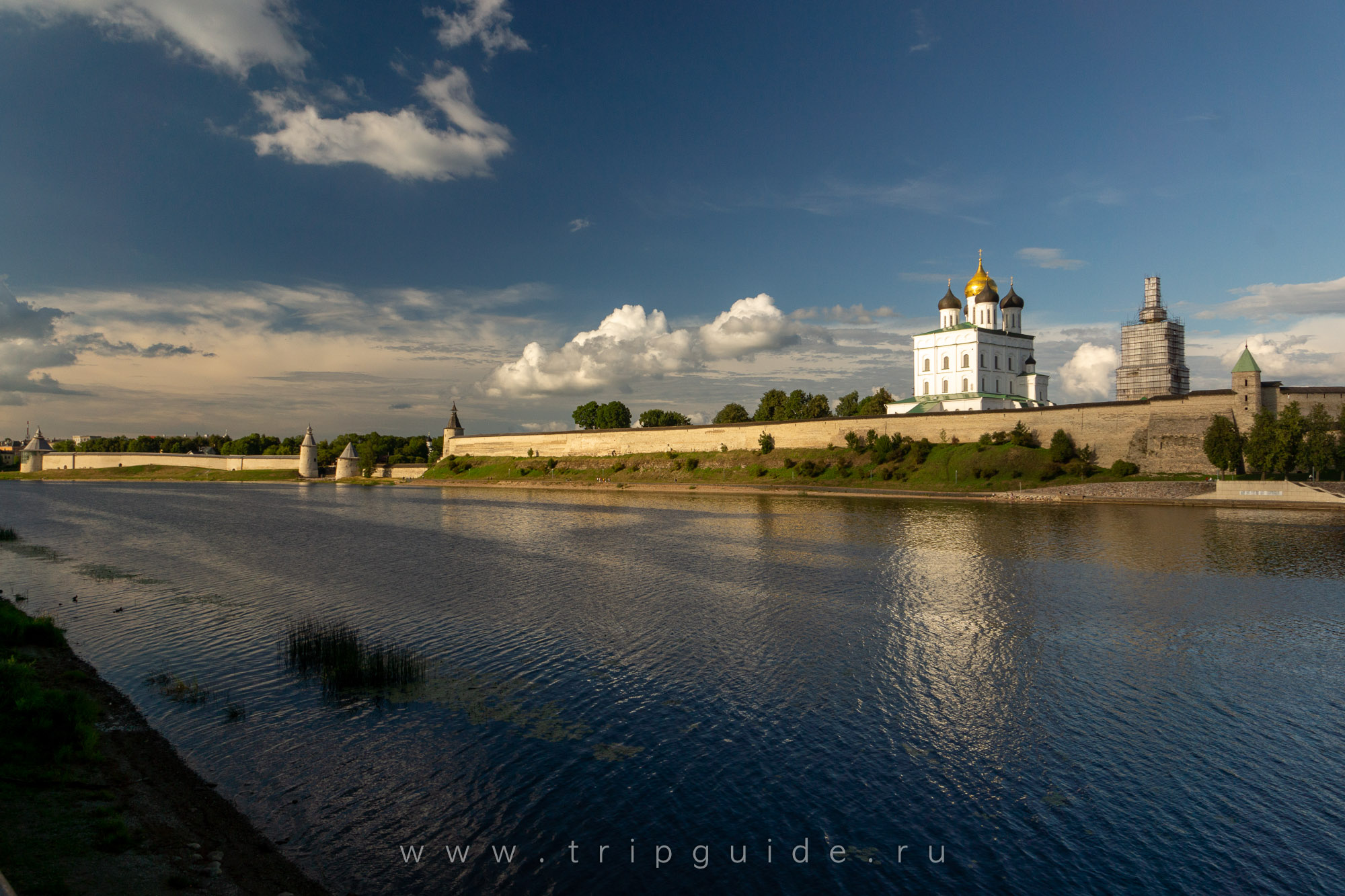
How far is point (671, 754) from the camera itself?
30.5 feet

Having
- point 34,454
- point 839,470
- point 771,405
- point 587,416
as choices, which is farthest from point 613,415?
point 34,454

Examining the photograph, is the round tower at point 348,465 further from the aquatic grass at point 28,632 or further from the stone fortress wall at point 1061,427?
the aquatic grass at point 28,632

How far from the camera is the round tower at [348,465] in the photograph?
107m

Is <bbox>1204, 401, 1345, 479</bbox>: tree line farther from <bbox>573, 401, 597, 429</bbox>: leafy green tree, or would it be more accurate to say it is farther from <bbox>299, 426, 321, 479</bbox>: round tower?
<bbox>299, 426, 321, 479</bbox>: round tower

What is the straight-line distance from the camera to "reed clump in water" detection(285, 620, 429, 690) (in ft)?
39.4

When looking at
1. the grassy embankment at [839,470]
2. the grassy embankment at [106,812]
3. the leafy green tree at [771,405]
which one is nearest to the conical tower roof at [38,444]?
the grassy embankment at [839,470]

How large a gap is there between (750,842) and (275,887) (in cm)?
459

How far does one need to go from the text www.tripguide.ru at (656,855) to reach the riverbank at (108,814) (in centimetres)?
124

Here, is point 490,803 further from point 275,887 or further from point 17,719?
point 17,719

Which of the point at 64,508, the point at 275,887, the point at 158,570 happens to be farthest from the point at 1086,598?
the point at 64,508

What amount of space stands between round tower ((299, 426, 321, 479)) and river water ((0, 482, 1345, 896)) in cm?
8988

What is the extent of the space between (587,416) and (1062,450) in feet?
267

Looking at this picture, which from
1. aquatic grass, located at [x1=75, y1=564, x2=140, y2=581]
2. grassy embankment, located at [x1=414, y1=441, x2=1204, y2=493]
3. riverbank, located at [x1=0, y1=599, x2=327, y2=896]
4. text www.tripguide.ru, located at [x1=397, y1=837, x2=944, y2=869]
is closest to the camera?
riverbank, located at [x1=0, y1=599, x2=327, y2=896]

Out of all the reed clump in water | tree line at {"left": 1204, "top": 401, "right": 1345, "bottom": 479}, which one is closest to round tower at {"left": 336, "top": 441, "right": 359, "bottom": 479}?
the reed clump in water
